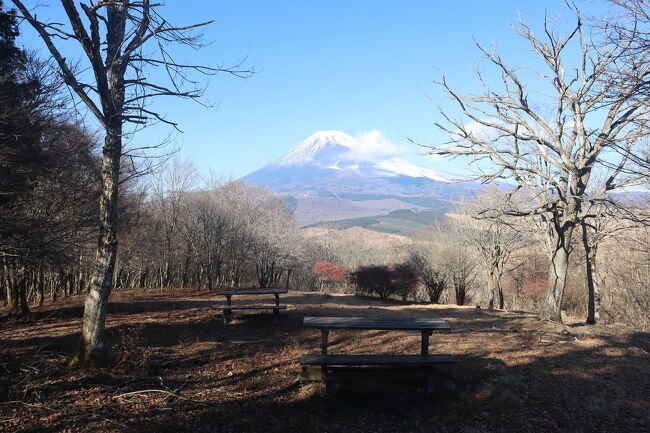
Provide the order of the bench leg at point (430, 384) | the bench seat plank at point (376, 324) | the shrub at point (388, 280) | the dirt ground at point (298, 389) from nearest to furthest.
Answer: the dirt ground at point (298, 389)
the bench leg at point (430, 384)
the bench seat plank at point (376, 324)
the shrub at point (388, 280)

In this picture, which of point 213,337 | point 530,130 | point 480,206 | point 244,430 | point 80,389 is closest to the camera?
point 244,430

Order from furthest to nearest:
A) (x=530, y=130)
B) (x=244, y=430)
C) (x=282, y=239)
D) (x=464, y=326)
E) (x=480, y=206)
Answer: (x=282, y=239)
(x=480, y=206)
(x=464, y=326)
(x=530, y=130)
(x=244, y=430)

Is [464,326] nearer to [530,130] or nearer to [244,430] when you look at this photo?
[530,130]

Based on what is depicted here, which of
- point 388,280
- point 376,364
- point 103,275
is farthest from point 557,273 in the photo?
point 388,280

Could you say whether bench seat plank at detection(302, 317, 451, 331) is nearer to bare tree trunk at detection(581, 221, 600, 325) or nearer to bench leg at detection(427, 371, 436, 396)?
bench leg at detection(427, 371, 436, 396)

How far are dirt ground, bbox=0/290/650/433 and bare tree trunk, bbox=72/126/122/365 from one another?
293 millimetres

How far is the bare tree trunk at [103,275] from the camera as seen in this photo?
18.7ft

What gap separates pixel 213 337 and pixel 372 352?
3525 mm

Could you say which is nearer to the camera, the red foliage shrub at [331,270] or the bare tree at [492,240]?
the bare tree at [492,240]

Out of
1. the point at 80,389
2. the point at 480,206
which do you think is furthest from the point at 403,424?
the point at 480,206

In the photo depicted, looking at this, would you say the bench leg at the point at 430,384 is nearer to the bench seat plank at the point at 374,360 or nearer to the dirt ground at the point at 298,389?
→ the dirt ground at the point at 298,389

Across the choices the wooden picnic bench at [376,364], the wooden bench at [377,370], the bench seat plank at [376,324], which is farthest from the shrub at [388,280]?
the wooden bench at [377,370]

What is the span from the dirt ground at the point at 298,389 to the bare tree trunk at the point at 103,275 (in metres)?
0.29

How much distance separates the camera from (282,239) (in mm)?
31062
